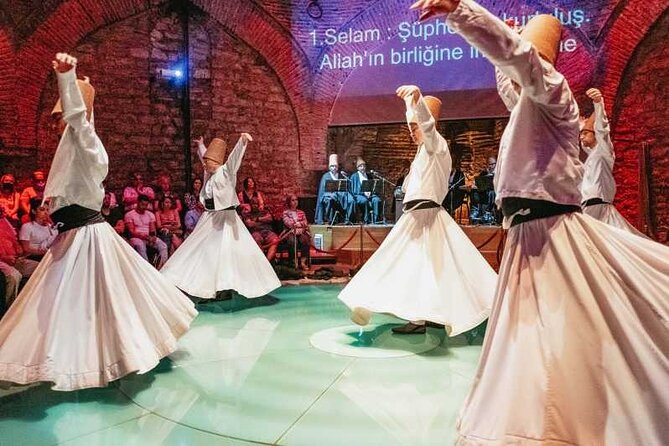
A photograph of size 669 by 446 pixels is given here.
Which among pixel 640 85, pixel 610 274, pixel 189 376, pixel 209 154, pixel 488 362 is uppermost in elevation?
pixel 640 85

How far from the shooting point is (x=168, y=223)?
870cm

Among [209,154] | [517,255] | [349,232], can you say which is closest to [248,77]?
[349,232]

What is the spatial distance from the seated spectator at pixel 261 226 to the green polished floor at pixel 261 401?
434cm

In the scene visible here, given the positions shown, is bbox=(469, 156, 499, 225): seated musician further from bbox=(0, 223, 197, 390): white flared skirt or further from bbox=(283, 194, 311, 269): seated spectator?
bbox=(0, 223, 197, 390): white flared skirt

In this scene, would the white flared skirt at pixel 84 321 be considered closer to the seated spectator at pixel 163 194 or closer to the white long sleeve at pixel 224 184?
the white long sleeve at pixel 224 184

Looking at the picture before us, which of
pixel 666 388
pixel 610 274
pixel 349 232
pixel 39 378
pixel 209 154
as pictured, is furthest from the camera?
pixel 349 232

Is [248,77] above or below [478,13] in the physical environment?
above

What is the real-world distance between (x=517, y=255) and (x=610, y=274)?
38 centimetres

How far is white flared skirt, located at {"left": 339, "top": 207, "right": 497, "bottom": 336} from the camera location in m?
4.38

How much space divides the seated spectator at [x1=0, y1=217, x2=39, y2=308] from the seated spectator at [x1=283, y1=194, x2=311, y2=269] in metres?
4.38

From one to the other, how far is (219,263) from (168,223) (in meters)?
2.83

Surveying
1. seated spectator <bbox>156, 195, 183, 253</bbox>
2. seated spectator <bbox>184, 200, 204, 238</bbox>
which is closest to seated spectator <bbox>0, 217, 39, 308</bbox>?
seated spectator <bbox>156, 195, 183, 253</bbox>

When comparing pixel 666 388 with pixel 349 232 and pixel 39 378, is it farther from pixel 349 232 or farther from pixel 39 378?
pixel 349 232

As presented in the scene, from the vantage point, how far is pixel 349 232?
34.7 feet
